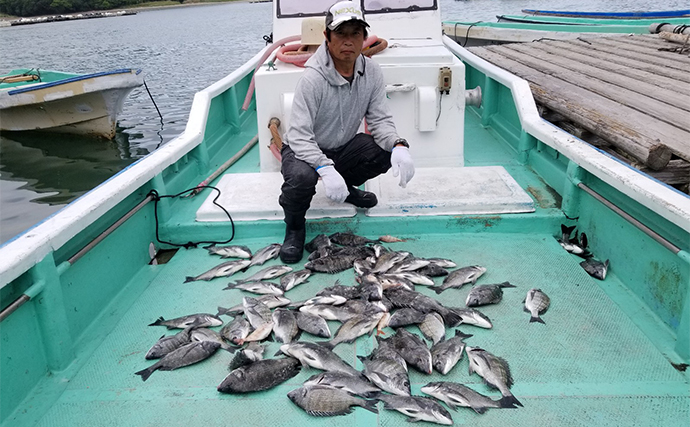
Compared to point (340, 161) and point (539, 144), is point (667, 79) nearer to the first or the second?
point (539, 144)

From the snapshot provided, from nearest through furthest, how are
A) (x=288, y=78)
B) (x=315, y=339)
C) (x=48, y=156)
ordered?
(x=315, y=339) < (x=288, y=78) < (x=48, y=156)

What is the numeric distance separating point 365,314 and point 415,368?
491 millimetres

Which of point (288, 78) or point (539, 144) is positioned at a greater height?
point (288, 78)

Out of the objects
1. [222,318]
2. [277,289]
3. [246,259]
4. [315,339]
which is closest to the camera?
[315,339]

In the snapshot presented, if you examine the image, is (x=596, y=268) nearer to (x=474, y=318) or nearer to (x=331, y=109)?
(x=474, y=318)

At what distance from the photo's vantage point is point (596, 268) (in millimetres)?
3305

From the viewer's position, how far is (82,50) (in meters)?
29.2

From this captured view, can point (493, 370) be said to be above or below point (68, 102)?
below

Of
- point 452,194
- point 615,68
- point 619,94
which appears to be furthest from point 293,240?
point 615,68

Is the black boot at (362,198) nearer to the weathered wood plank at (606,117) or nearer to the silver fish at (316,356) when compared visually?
the silver fish at (316,356)

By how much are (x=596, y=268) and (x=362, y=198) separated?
171 centimetres

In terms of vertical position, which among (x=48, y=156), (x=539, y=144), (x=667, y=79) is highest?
(x=667, y=79)

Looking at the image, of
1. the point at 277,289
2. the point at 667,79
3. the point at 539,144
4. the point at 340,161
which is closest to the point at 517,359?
the point at 277,289

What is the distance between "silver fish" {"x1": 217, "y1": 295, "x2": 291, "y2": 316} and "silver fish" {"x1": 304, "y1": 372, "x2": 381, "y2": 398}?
2.39 feet
